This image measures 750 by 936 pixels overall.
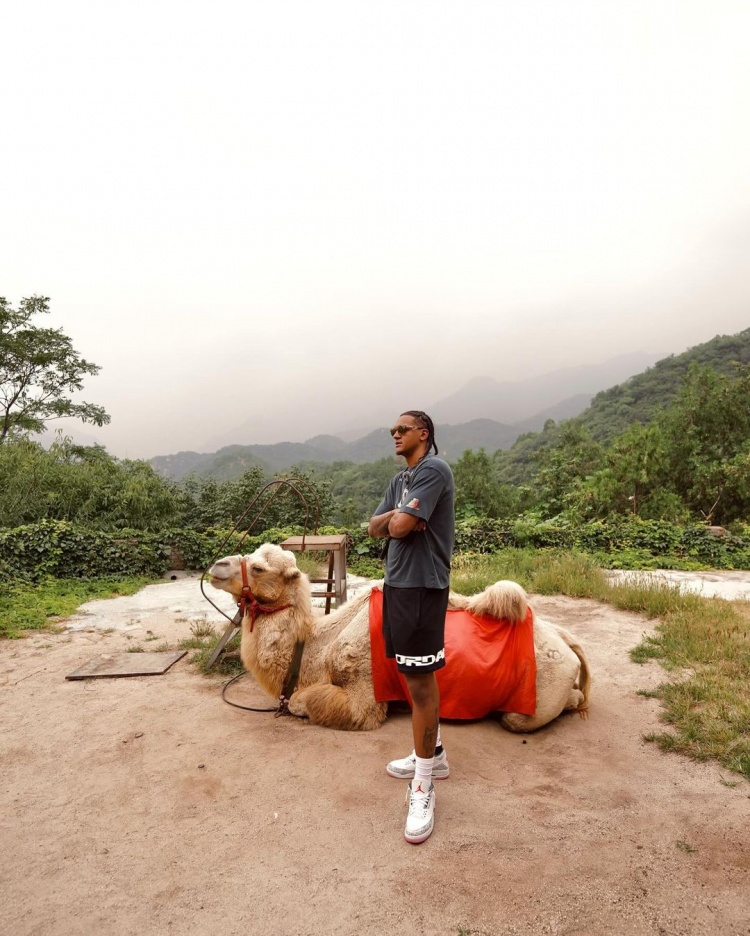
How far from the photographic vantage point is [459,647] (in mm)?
3221

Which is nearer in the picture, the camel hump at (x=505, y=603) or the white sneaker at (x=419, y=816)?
the white sneaker at (x=419, y=816)

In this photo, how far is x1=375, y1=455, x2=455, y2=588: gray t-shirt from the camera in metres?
2.37

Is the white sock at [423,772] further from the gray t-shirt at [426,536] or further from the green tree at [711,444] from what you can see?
the green tree at [711,444]

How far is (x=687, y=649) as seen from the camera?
4.47 m

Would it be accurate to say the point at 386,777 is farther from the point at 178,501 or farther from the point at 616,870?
the point at 178,501

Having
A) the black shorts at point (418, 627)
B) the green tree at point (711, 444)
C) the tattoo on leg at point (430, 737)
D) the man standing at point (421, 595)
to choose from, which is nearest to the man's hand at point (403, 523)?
the man standing at point (421, 595)

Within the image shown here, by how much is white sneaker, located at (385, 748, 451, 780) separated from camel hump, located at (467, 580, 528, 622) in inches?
34.5

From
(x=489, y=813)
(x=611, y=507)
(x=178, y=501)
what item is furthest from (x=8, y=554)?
(x=611, y=507)

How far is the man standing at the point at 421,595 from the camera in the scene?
237cm

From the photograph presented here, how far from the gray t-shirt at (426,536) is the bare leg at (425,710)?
1.55 feet

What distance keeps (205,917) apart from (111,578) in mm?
7957

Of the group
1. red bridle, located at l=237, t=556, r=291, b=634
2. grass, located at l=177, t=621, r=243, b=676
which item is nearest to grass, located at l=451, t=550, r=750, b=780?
red bridle, located at l=237, t=556, r=291, b=634

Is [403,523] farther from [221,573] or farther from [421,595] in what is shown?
[221,573]

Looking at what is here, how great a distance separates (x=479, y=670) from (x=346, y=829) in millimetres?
1186
